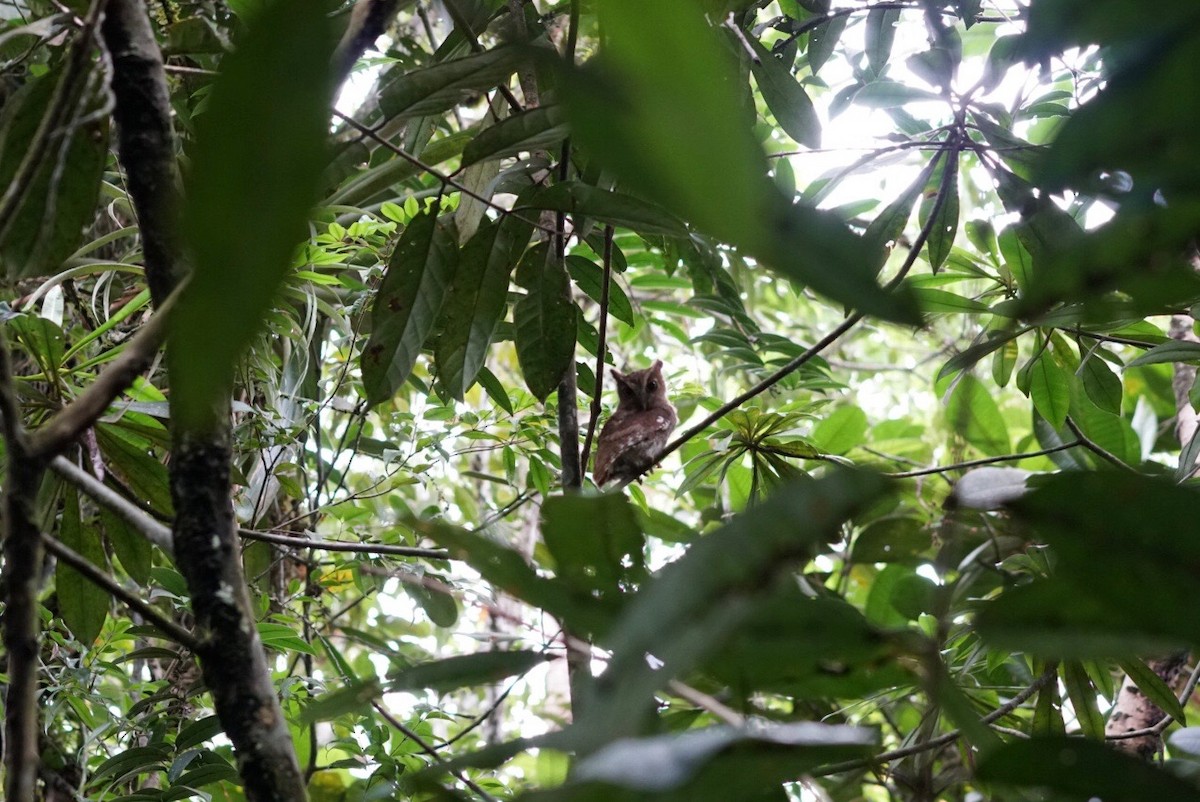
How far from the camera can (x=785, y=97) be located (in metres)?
1.49

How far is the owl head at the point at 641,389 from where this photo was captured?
10.3 feet

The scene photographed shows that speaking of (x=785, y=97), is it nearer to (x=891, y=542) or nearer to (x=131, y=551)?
(x=131, y=551)

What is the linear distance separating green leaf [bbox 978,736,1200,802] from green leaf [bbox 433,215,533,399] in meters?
0.85

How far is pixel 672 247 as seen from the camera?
1.91 m

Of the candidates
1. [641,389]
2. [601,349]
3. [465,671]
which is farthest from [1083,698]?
[641,389]

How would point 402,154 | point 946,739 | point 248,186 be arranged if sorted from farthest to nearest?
point 402,154 → point 946,739 → point 248,186

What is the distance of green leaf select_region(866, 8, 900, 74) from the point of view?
5.62 ft

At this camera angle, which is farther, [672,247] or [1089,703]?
[672,247]

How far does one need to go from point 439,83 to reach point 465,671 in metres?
0.61

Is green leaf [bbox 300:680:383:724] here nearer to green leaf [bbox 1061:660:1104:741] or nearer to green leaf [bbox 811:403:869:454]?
green leaf [bbox 1061:660:1104:741]

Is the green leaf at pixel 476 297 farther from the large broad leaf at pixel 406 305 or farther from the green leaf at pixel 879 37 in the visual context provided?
the green leaf at pixel 879 37

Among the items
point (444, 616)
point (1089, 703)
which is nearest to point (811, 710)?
point (1089, 703)

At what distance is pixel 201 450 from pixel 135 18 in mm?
312

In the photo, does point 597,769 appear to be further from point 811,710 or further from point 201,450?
point 811,710
